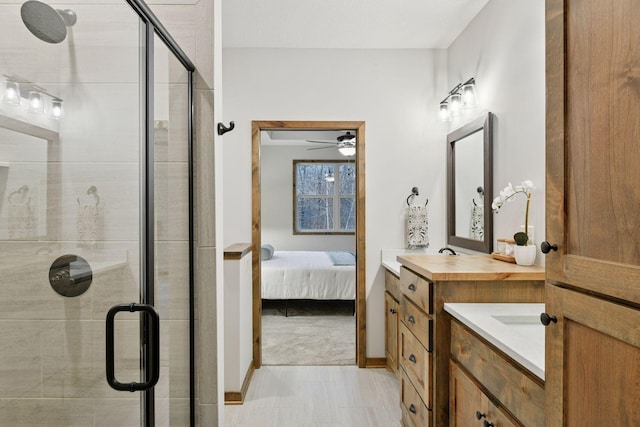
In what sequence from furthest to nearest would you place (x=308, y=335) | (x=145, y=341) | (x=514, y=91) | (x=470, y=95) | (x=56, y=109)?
(x=308, y=335) < (x=470, y=95) < (x=514, y=91) < (x=145, y=341) < (x=56, y=109)

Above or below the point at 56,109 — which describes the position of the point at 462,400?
below

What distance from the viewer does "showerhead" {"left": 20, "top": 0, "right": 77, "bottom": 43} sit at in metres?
0.78

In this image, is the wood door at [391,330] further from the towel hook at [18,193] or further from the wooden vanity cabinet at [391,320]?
the towel hook at [18,193]

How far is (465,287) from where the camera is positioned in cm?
205

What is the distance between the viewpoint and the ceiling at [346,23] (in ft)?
9.73

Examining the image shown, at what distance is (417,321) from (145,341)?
1497 mm

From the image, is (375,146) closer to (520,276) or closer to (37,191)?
(520,276)

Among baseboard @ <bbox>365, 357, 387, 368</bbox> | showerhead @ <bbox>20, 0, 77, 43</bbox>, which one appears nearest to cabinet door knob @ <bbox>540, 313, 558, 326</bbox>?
showerhead @ <bbox>20, 0, 77, 43</bbox>

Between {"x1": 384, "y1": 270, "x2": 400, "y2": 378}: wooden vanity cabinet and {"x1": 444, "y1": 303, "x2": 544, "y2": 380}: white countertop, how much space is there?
4.12 ft

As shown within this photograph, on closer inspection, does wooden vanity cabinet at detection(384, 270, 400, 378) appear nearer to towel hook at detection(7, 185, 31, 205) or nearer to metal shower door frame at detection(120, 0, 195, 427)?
metal shower door frame at detection(120, 0, 195, 427)

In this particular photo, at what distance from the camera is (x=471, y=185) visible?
3.22 meters

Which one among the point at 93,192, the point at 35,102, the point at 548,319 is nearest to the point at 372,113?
the point at 548,319

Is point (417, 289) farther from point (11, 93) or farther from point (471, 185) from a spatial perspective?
point (11, 93)

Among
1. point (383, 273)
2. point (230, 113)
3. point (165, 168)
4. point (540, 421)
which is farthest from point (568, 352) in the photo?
point (230, 113)
